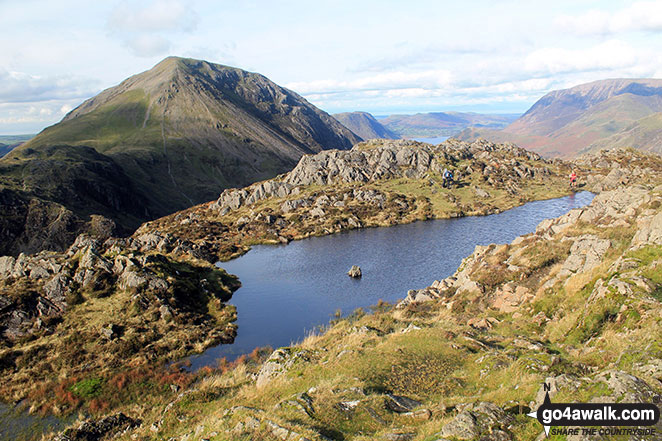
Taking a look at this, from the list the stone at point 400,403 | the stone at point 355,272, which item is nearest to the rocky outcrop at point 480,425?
the stone at point 400,403

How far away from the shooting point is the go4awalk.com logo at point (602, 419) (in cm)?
1137

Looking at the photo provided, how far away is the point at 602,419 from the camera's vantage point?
12.0 meters

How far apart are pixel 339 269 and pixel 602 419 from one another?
6567cm

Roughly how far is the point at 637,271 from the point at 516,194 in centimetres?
12358

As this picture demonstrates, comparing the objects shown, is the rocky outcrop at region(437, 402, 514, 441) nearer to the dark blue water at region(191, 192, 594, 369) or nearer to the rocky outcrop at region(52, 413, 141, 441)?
the rocky outcrop at region(52, 413, 141, 441)

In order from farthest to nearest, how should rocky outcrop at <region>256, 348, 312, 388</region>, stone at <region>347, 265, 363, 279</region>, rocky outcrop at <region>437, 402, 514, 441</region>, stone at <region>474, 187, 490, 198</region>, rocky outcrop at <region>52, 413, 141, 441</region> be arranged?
stone at <region>474, 187, 490, 198</region>
stone at <region>347, 265, 363, 279</region>
rocky outcrop at <region>256, 348, 312, 388</region>
rocky outcrop at <region>52, 413, 141, 441</region>
rocky outcrop at <region>437, 402, 514, 441</region>

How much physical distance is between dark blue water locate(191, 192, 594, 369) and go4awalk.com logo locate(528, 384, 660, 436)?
122 feet

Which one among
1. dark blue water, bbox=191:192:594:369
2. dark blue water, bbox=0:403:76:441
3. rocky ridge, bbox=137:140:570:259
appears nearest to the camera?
dark blue water, bbox=0:403:76:441

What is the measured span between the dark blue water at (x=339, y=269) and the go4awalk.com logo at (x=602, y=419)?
37.1 m

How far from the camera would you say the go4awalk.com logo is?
11.4m

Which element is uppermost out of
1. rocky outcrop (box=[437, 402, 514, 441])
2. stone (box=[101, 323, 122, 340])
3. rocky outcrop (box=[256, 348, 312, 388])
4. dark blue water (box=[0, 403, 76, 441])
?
rocky outcrop (box=[437, 402, 514, 441])

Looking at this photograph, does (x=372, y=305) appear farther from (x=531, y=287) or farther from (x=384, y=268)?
(x=531, y=287)

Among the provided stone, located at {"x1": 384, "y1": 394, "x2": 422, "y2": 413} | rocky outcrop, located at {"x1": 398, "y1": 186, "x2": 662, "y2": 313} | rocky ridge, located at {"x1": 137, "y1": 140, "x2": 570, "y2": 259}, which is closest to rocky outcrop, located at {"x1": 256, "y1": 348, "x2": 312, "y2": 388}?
stone, located at {"x1": 384, "y1": 394, "x2": 422, "y2": 413}

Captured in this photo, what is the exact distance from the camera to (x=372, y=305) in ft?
188
